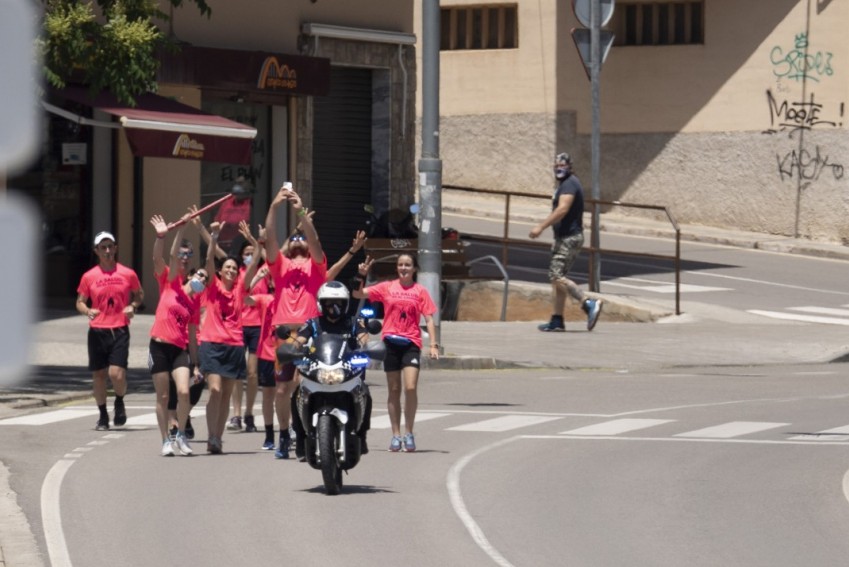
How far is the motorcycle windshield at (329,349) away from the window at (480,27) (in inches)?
1215

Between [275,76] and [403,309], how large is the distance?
14.2 metres

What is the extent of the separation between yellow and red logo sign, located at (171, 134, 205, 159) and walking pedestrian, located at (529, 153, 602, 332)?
15.7ft

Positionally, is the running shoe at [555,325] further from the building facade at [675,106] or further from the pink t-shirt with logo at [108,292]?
the building facade at [675,106]

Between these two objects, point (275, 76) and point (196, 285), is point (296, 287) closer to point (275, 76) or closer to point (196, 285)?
point (196, 285)

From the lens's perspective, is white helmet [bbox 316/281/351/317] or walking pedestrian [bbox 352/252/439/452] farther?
walking pedestrian [bbox 352/252/439/452]

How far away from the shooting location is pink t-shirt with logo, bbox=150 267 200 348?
14211mm

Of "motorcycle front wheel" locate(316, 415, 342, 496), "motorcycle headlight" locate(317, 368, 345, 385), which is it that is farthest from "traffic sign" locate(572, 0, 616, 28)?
"motorcycle front wheel" locate(316, 415, 342, 496)

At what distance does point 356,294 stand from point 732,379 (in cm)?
756

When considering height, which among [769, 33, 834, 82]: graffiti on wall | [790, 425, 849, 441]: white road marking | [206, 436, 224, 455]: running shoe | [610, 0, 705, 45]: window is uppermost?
[610, 0, 705, 45]: window

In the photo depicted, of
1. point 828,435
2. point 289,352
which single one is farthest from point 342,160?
point 289,352

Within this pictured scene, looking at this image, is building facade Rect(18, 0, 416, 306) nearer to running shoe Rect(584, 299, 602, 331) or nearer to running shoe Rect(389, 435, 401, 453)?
running shoe Rect(584, 299, 602, 331)

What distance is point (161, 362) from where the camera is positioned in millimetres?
14188

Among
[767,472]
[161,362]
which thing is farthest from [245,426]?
[767,472]

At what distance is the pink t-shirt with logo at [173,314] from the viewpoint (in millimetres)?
14211
